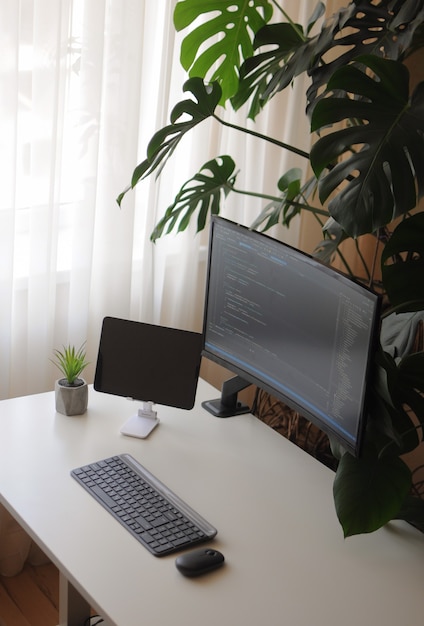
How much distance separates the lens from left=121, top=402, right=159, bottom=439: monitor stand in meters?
1.97

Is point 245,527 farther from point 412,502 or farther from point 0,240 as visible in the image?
point 0,240

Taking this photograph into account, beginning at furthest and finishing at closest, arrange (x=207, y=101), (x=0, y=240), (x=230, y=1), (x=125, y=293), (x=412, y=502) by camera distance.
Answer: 1. (x=125, y=293)
2. (x=0, y=240)
3. (x=230, y=1)
4. (x=207, y=101)
5. (x=412, y=502)

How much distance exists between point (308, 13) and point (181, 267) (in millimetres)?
890

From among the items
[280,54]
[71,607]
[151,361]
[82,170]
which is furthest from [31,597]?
[280,54]

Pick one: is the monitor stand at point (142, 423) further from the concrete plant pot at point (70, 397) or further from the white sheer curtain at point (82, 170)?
the white sheer curtain at point (82, 170)

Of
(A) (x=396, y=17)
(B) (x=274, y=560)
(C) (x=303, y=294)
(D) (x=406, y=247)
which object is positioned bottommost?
(B) (x=274, y=560)

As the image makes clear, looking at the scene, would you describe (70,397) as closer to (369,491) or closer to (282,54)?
(369,491)

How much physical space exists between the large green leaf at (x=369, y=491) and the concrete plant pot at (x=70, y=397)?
65cm

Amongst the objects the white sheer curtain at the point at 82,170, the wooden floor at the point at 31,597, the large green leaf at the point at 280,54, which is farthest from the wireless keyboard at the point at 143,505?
the large green leaf at the point at 280,54

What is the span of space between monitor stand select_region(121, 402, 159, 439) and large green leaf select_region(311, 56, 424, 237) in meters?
0.75

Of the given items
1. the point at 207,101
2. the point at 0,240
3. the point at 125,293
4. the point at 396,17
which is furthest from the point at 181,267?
the point at 396,17

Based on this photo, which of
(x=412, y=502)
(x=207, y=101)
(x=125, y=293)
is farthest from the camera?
(x=125, y=293)

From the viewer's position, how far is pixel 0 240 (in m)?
2.25

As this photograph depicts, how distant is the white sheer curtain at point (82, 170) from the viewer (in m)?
2.20
